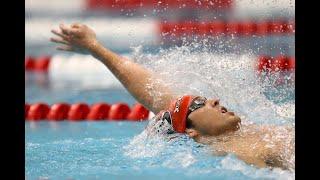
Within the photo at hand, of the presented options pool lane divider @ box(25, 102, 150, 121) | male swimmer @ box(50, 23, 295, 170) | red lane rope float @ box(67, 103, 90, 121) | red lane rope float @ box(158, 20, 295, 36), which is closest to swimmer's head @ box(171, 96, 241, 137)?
male swimmer @ box(50, 23, 295, 170)

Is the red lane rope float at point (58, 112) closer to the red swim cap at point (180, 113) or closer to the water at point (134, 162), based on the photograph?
the water at point (134, 162)

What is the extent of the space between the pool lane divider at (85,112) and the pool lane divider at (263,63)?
105 cm

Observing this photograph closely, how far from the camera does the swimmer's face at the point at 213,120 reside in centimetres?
218

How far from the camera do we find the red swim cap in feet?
7.22

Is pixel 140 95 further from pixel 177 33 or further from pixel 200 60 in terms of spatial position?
pixel 177 33

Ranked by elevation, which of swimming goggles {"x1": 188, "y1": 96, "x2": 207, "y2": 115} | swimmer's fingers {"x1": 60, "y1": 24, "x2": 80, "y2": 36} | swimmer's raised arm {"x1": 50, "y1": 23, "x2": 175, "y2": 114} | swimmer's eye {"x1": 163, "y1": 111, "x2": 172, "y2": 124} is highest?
swimmer's fingers {"x1": 60, "y1": 24, "x2": 80, "y2": 36}

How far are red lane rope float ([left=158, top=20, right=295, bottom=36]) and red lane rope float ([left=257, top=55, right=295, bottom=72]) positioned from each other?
2.47 ft

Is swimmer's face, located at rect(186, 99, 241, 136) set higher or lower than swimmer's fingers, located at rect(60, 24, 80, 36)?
lower

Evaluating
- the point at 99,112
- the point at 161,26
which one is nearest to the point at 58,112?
the point at 99,112

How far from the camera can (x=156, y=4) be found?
5.88 m

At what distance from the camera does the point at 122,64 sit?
251cm

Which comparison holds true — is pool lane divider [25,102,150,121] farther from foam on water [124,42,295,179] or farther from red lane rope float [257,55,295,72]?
red lane rope float [257,55,295,72]

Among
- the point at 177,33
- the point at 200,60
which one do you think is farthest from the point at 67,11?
the point at 200,60
